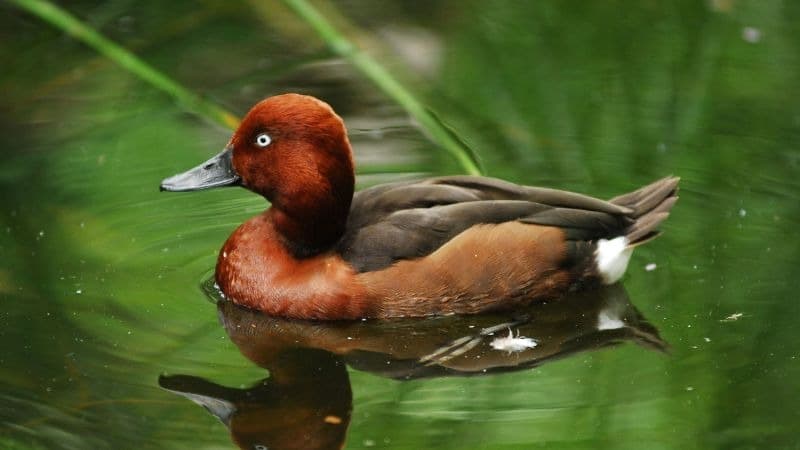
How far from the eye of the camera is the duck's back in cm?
629

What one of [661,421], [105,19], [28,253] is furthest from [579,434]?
[105,19]

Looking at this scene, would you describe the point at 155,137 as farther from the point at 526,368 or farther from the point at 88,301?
the point at 526,368

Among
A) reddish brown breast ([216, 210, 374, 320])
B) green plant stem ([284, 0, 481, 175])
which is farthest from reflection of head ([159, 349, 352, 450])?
green plant stem ([284, 0, 481, 175])

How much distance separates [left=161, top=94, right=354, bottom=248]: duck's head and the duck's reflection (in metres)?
0.50

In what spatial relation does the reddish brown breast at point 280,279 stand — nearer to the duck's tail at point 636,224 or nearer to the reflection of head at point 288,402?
the reflection of head at point 288,402

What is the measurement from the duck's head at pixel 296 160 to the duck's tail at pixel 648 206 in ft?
4.24

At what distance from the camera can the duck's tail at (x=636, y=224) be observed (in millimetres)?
6531

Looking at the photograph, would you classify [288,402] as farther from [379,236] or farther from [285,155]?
[285,155]

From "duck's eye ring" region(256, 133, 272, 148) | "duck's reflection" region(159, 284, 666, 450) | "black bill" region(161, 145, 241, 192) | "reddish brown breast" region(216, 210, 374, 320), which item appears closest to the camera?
"duck's reflection" region(159, 284, 666, 450)

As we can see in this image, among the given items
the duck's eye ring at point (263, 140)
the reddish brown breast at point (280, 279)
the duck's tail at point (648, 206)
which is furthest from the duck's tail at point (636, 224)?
the duck's eye ring at point (263, 140)

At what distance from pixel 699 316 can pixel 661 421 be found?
0.93 metres

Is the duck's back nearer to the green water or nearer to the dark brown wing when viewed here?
the dark brown wing

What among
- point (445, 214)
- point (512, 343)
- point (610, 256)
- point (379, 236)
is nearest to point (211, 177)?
point (379, 236)

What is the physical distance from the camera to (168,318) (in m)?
6.25
